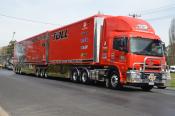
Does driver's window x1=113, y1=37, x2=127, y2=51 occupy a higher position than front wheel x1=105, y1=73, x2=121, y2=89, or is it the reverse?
driver's window x1=113, y1=37, x2=127, y2=51

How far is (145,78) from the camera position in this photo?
18.4 metres

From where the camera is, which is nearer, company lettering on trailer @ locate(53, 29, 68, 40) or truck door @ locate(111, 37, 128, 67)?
truck door @ locate(111, 37, 128, 67)

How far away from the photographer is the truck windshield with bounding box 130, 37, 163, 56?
1856 cm

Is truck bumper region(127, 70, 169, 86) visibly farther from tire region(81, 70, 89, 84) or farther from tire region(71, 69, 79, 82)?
tire region(71, 69, 79, 82)

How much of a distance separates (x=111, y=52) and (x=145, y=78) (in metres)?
2.64

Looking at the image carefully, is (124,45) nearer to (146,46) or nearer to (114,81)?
(146,46)

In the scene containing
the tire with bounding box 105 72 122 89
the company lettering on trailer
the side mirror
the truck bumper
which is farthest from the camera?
the company lettering on trailer

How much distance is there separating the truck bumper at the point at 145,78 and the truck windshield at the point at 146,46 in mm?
1040

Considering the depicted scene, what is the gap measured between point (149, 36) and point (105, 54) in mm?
2746

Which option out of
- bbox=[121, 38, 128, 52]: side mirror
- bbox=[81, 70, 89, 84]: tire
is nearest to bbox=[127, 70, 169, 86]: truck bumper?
bbox=[121, 38, 128, 52]: side mirror

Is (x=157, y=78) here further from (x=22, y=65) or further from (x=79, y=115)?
(x=22, y=65)

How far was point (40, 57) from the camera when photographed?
33.8m

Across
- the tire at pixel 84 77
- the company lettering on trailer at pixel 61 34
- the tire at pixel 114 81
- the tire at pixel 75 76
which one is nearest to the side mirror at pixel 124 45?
the tire at pixel 114 81

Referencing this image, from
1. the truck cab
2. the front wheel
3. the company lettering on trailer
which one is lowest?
the front wheel
